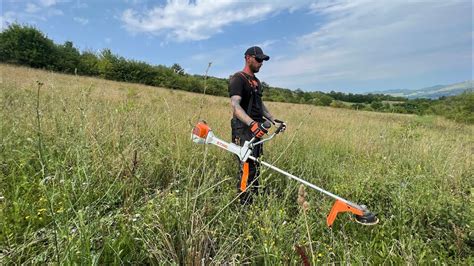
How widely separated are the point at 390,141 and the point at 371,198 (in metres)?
3.19

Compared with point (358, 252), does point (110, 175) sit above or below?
above

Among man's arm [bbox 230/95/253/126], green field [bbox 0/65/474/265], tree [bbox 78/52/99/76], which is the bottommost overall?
green field [bbox 0/65/474/265]

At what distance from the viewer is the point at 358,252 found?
6.62 feet

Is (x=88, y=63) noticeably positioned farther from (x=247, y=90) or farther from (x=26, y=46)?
(x=247, y=90)

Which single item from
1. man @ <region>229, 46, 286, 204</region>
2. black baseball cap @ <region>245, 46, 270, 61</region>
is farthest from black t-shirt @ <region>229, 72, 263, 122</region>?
black baseball cap @ <region>245, 46, 270, 61</region>

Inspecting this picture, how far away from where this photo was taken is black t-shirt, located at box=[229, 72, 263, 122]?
306 centimetres

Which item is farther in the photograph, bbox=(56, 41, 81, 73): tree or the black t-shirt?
bbox=(56, 41, 81, 73): tree

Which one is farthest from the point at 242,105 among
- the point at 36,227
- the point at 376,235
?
the point at 36,227

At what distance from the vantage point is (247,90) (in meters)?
3.12

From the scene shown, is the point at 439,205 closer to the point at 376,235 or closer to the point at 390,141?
the point at 376,235

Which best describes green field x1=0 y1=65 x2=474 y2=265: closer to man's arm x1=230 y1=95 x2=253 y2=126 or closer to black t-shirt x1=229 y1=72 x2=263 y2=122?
man's arm x1=230 y1=95 x2=253 y2=126

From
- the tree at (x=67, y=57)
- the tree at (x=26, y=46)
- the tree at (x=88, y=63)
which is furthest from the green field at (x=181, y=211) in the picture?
the tree at (x=26, y=46)

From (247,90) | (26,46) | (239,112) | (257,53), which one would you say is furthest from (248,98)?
(26,46)

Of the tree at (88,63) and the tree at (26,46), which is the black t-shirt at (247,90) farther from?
the tree at (26,46)
